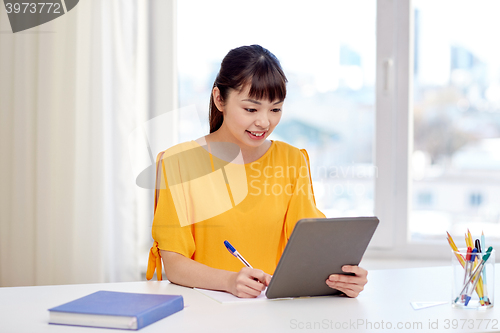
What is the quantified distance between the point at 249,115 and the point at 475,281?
0.72 m

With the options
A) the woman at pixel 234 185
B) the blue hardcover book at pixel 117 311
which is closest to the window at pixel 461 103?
the woman at pixel 234 185

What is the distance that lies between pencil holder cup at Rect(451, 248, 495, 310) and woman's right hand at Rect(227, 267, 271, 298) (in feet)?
1.35

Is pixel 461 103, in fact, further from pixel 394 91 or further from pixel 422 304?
pixel 422 304

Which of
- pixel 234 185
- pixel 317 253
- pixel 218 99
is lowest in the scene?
pixel 317 253

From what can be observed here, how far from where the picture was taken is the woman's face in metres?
1.38

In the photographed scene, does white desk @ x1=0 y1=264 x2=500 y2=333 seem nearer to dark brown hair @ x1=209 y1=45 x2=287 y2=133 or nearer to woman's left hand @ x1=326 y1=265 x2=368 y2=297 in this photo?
woman's left hand @ x1=326 y1=265 x2=368 y2=297

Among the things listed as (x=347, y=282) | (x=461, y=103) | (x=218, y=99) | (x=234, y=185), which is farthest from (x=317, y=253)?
(x=461, y=103)

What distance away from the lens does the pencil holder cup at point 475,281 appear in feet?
3.32

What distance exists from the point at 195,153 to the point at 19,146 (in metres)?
0.80

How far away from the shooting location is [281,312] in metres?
0.98

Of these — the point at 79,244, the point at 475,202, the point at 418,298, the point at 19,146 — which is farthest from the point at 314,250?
the point at 475,202

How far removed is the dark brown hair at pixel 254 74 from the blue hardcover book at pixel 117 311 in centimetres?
64

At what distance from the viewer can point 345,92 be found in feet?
7.61

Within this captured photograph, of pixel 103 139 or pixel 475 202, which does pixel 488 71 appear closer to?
pixel 475 202
